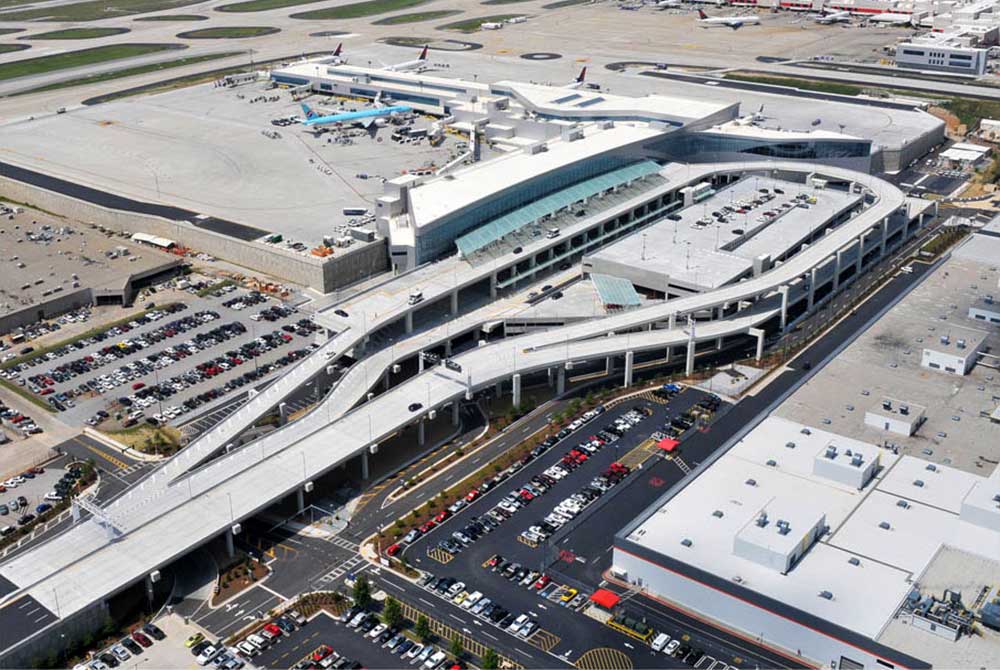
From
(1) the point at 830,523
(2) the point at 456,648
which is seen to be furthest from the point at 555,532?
(1) the point at 830,523

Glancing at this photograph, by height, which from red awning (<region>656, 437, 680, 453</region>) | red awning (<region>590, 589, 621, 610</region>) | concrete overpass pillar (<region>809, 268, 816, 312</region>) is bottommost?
red awning (<region>590, 589, 621, 610</region>)

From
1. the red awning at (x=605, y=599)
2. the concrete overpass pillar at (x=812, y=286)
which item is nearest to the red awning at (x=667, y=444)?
the red awning at (x=605, y=599)

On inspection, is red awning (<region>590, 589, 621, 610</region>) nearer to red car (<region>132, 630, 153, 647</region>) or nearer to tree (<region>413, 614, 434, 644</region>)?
tree (<region>413, 614, 434, 644</region>)

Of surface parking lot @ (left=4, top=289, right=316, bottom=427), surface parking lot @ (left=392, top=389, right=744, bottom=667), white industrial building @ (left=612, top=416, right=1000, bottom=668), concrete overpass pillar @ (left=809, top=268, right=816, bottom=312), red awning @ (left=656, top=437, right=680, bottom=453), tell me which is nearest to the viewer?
white industrial building @ (left=612, top=416, right=1000, bottom=668)

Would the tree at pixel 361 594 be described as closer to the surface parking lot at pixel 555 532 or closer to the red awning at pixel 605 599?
the surface parking lot at pixel 555 532

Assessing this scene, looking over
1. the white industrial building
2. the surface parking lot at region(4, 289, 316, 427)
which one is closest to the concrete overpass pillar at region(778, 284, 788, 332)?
the white industrial building

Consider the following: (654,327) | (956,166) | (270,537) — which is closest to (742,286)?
(654,327)
